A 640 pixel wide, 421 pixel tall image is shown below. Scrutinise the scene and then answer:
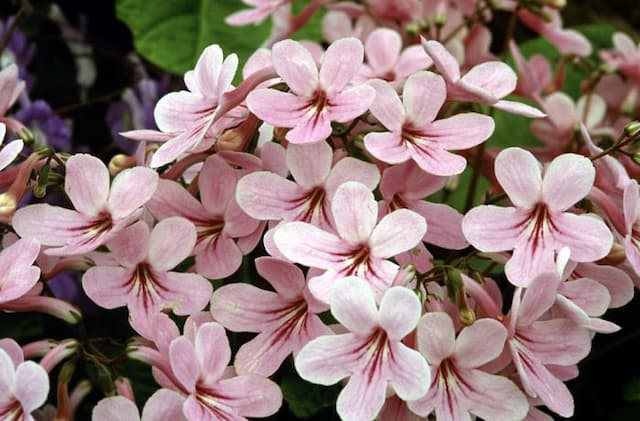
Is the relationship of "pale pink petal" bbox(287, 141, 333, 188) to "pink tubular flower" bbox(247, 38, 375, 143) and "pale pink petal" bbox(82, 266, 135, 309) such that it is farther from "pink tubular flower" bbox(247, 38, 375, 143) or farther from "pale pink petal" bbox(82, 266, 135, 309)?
"pale pink petal" bbox(82, 266, 135, 309)

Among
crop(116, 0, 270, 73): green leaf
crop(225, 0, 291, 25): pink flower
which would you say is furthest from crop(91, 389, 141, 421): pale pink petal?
crop(116, 0, 270, 73): green leaf

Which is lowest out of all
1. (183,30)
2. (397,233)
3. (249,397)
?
(183,30)

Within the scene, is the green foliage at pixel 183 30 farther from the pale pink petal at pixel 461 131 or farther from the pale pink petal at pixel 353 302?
the pale pink petal at pixel 353 302

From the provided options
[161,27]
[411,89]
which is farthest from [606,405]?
[161,27]

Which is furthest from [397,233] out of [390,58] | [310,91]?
[390,58]

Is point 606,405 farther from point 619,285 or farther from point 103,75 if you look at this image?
point 103,75

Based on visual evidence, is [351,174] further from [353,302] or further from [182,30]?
[182,30]
